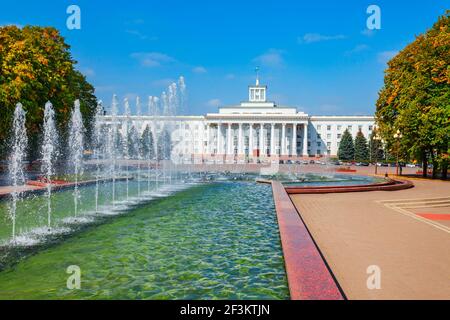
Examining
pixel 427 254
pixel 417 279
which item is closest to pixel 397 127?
pixel 427 254

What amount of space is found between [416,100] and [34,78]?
2798 cm

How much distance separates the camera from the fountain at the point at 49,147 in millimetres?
15986

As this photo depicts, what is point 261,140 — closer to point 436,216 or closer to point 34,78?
point 34,78

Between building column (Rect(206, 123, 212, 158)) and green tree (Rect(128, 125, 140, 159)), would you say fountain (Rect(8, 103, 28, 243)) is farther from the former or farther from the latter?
building column (Rect(206, 123, 212, 158))

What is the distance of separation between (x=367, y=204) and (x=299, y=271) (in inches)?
452

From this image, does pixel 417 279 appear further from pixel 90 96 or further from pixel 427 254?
pixel 90 96

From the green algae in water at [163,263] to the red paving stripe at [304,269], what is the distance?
334mm

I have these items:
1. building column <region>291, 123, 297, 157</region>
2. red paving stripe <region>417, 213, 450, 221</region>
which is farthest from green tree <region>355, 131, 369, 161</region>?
red paving stripe <region>417, 213, 450, 221</region>

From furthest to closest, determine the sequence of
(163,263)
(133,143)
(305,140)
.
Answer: (305,140) < (133,143) < (163,263)

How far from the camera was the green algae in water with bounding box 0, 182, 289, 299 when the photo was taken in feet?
18.6

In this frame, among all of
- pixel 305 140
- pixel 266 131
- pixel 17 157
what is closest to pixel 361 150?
pixel 305 140

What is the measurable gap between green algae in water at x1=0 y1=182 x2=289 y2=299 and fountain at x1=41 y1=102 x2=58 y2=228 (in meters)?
3.02

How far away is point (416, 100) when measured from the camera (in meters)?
28.0
